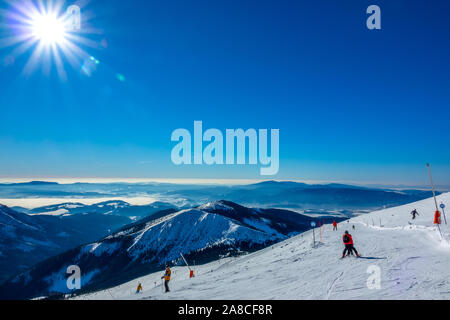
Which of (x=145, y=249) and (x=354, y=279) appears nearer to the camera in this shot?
(x=354, y=279)

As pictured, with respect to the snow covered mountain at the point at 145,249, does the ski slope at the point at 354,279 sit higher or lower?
higher

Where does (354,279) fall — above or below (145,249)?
above

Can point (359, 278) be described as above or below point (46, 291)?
above

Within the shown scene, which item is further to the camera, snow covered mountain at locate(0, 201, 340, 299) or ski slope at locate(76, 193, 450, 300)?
snow covered mountain at locate(0, 201, 340, 299)

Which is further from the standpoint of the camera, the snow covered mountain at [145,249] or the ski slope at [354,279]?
the snow covered mountain at [145,249]

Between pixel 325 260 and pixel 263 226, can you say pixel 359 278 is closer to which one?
pixel 325 260

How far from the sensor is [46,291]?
5664 inches

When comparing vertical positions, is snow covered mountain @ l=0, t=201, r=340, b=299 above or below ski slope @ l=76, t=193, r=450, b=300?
below
